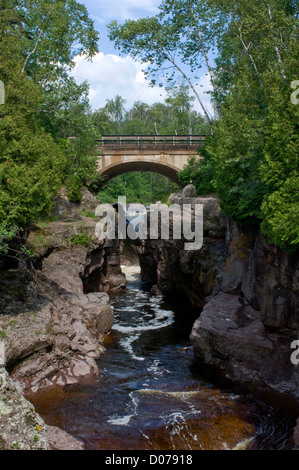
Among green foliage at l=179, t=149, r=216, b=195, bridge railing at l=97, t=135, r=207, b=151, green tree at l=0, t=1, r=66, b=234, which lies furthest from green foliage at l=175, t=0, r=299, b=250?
bridge railing at l=97, t=135, r=207, b=151

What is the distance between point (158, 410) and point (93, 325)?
18.4 feet

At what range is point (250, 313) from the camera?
13.5 metres

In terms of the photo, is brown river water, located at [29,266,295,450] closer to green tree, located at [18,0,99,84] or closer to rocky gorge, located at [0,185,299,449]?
rocky gorge, located at [0,185,299,449]

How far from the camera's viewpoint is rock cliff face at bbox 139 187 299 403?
35.9ft

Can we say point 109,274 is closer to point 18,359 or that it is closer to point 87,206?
point 87,206

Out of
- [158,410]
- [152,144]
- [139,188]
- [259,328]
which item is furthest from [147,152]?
[158,410]

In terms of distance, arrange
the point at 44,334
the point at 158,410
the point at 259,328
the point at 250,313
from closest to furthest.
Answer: the point at 158,410 < the point at 44,334 < the point at 259,328 < the point at 250,313

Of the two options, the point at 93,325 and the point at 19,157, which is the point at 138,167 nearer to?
the point at 93,325

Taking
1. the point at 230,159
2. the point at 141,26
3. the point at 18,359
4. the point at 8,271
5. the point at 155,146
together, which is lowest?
the point at 18,359

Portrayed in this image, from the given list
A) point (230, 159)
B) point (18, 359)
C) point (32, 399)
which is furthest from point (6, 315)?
point (230, 159)

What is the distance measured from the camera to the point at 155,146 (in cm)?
3225

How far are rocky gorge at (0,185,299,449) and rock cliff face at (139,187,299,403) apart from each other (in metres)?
0.03

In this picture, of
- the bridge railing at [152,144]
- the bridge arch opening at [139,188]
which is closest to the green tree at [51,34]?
the bridge railing at [152,144]

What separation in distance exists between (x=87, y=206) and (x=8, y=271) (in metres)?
13.9
